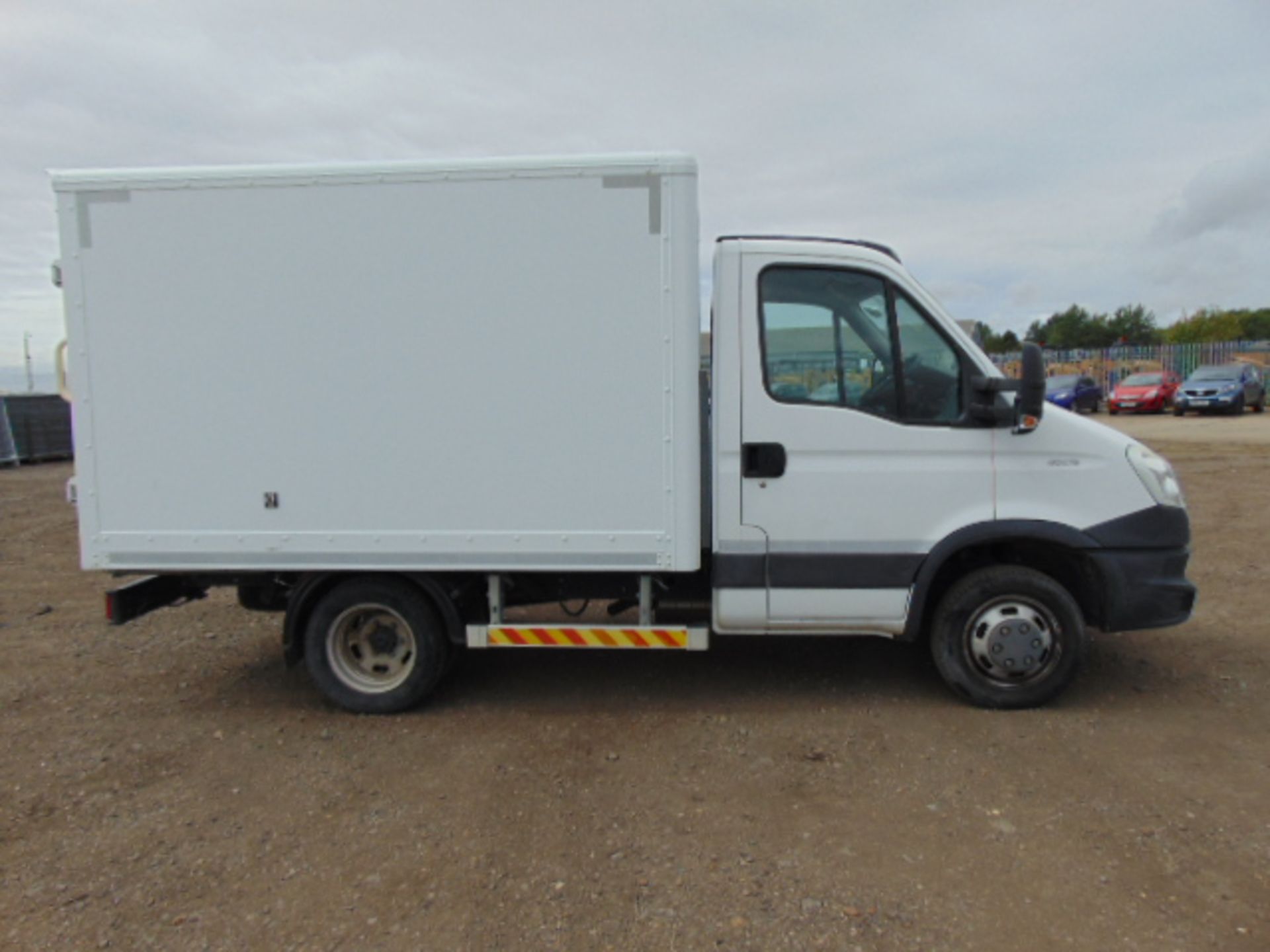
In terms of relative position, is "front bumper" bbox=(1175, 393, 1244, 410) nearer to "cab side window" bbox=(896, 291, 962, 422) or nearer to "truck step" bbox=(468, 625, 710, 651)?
"cab side window" bbox=(896, 291, 962, 422)

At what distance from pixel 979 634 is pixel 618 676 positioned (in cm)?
205

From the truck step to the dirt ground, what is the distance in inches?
16.8

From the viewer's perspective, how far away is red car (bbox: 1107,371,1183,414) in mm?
25781

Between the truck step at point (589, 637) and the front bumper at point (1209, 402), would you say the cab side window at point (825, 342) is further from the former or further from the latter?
the front bumper at point (1209, 402)

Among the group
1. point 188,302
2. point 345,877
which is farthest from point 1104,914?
point 188,302

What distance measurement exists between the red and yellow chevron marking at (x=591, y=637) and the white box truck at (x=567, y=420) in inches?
0.5

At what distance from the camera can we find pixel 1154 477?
4223 millimetres

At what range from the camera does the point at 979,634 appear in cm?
432

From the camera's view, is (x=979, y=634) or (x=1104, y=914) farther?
(x=979, y=634)

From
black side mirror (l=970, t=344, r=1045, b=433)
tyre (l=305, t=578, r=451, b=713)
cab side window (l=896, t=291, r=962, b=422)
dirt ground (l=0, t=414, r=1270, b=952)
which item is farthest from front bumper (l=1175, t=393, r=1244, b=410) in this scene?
tyre (l=305, t=578, r=451, b=713)

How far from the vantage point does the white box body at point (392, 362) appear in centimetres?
398

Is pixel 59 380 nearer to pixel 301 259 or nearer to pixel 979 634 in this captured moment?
pixel 301 259

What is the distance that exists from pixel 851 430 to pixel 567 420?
54.9 inches

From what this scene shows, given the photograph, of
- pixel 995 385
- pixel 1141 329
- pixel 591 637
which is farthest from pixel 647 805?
pixel 1141 329
